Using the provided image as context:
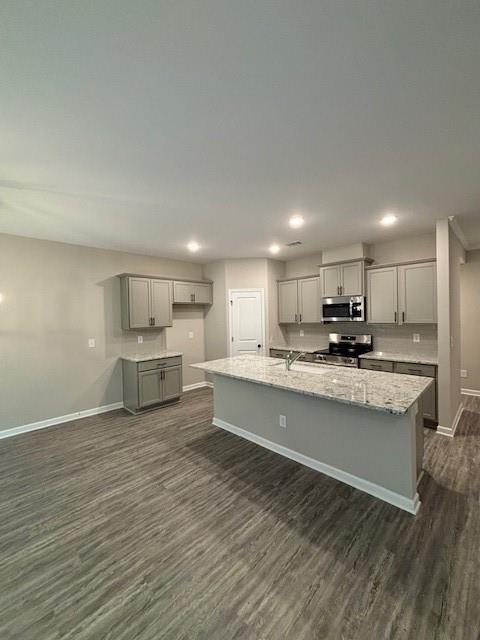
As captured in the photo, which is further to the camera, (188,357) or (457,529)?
(188,357)

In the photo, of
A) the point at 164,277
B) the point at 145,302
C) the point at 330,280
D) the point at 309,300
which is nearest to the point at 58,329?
the point at 145,302

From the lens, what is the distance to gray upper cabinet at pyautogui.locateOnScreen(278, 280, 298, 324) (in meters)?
5.70

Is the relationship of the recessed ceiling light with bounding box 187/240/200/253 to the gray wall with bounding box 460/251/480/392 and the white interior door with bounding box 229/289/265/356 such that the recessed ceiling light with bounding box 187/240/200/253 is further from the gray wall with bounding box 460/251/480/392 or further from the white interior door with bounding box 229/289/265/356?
the gray wall with bounding box 460/251/480/392

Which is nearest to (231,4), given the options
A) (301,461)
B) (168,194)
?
(168,194)

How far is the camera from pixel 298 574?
168 centimetres

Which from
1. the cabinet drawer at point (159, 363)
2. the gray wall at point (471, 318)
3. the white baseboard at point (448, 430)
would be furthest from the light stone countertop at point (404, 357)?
the cabinet drawer at point (159, 363)

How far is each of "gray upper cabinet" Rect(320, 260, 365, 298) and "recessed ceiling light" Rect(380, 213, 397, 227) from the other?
94cm

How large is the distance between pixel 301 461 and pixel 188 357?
362 centimetres

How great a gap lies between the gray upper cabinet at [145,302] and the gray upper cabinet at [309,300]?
104 inches

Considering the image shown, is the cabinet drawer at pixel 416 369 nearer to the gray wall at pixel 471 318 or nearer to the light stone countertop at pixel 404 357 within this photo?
the light stone countertop at pixel 404 357

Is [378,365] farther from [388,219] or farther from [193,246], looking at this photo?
[193,246]

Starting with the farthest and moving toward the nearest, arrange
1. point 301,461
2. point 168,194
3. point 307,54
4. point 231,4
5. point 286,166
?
→ point 301,461 → point 168,194 → point 286,166 → point 307,54 → point 231,4

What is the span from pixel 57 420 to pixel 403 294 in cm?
570

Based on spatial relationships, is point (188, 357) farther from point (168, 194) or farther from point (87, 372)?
point (168, 194)
